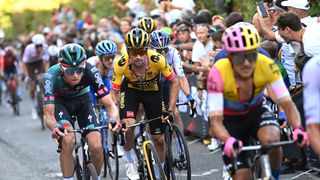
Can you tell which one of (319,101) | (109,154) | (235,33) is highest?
(235,33)

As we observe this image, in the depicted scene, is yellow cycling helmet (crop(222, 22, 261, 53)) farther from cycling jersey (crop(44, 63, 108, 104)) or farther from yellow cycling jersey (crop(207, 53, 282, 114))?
cycling jersey (crop(44, 63, 108, 104))

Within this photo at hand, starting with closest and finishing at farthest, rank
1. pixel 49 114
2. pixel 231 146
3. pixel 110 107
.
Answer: pixel 231 146 < pixel 49 114 < pixel 110 107

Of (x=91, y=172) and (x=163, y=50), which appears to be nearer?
(x=91, y=172)

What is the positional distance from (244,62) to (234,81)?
22 centimetres

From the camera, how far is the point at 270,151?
6.75 m

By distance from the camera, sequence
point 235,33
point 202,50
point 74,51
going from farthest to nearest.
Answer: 1. point 202,50
2. point 74,51
3. point 235,33

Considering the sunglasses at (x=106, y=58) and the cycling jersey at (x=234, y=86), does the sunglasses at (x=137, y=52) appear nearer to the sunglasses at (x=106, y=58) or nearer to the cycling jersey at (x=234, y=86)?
the sunglasses at (x=106, y=58)

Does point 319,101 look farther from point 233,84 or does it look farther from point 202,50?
point 202,50

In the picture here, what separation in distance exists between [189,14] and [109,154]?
584 centimetres

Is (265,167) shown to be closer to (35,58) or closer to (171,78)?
(171,78)

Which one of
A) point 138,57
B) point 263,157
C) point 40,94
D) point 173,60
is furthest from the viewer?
point 40,94

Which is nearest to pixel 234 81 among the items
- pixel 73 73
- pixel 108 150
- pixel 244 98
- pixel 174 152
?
pixel 244 98

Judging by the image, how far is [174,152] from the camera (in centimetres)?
960

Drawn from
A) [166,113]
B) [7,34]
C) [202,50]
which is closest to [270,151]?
[166,113]
